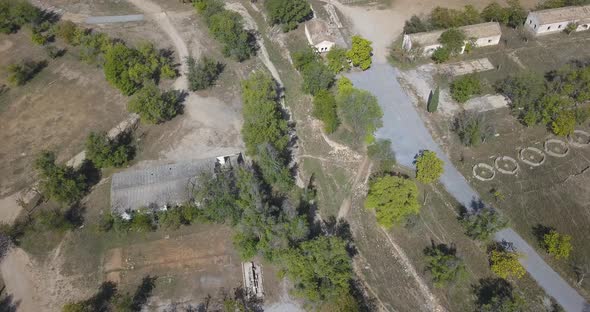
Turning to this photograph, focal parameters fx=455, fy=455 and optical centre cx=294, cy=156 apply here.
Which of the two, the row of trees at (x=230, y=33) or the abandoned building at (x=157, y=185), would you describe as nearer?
the abandoned building at (x=157, y=185)

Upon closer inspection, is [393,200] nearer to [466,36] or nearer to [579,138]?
[579,138]

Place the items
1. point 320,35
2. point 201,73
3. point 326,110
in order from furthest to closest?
point 320,35 < point 201,73 < point 326,110

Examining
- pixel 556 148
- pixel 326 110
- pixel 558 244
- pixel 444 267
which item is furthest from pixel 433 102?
pixel 444 267

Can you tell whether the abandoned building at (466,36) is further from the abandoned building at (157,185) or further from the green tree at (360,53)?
the abandoned building at (157,185)

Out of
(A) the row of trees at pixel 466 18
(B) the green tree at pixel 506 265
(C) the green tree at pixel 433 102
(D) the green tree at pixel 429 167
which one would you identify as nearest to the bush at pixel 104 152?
(D) the green tree at pixel 429 167

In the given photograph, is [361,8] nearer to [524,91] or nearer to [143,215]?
[524,91]

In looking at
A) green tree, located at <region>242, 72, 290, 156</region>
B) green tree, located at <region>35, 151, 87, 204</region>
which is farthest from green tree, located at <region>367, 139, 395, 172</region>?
green tree, located at <region>35, 151, 87, 204</region>
